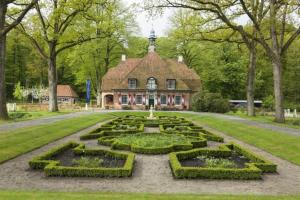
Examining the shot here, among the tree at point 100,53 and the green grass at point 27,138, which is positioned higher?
the tree at point 100,53

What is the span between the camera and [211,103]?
41188 mm

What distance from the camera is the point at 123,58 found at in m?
56.6

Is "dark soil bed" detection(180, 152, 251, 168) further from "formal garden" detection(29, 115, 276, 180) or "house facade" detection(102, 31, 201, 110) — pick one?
"house facade" detection(102, 31, 201, 110)

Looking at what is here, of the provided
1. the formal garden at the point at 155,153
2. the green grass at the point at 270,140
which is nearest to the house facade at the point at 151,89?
the green grass at the point at 270,140

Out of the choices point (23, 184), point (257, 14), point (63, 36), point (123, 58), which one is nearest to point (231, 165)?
point (23, 184)

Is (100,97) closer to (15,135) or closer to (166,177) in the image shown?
(15,135)

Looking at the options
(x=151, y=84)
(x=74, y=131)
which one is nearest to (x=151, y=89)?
(x=151, y=84)

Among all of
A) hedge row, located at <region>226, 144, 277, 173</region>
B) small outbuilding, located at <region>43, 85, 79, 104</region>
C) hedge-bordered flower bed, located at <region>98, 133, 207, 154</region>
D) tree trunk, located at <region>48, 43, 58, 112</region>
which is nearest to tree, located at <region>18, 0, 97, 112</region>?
tree trunk, located at <region>48, 43, 58, 112</region>

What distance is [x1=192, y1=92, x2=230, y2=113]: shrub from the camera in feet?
135

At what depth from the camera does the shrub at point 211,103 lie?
41.1m

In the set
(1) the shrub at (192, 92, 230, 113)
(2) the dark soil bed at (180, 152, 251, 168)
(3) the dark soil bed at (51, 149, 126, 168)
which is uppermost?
(1) the shrub at (192, 92, 230, 113)

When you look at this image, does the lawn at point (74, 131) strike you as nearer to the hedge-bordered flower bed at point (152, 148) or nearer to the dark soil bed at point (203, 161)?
the dark soil bed at point (203, 161)

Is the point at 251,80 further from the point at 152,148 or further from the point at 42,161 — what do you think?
the point at 42,161

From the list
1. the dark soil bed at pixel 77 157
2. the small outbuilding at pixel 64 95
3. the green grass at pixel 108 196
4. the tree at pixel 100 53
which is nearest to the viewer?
the green grass at pixel 108 196
